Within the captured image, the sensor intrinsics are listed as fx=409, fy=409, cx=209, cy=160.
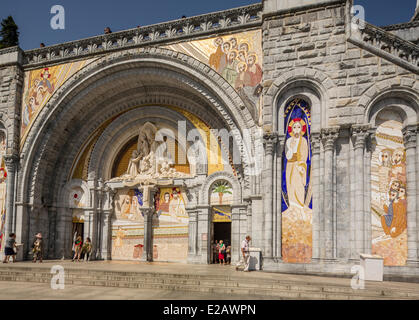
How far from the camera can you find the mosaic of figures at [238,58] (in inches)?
586

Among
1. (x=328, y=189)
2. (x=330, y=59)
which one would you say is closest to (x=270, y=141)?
(x=328, y=189)

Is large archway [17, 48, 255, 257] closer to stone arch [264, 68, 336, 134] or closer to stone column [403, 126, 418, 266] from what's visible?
stone arch [264, 68, 336, 134]

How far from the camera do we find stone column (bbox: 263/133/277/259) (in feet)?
43.4

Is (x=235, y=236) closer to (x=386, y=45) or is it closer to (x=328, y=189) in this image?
(x=328, y=189)

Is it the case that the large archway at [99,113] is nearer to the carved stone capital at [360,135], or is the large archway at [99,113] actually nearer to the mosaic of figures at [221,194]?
the mosaic of figures at [221,194]

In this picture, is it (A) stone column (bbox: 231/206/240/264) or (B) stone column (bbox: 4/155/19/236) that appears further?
(B) stone column (bbox: 4/155/19/236)

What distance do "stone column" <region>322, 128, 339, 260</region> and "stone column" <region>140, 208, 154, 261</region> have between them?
27.5 ft

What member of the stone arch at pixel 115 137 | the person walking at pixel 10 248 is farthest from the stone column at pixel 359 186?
the person walking at pixel 10 248

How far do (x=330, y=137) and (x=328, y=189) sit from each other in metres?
1.66

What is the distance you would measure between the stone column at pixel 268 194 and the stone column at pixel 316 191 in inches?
51.5

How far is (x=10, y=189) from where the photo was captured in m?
18.1

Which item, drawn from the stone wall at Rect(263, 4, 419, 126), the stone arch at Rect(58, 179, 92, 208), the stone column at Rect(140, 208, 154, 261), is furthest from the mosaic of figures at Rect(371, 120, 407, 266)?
the stone arch at Rect(58, 179, 92, 208)

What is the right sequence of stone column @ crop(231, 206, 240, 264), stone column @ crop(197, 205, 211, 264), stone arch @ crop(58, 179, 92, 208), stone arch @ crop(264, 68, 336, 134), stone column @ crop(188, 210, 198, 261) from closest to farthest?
stone arch @ crop(264, 68, 336, 134) → stone column @ crop(231, 206, 240, 264) → stone column @ crop(197, 205, 211, 264) → stone column @ crop(188, 210, 198, 261) → stone arch @ crop(58, 179, 92, 208)
